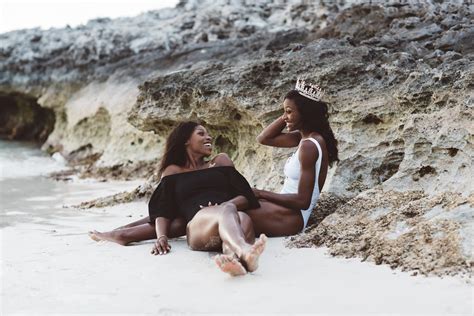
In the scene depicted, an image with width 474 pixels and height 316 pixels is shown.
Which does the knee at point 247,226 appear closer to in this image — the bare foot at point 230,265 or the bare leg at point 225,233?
the bare leg at point 225,233

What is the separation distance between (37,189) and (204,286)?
22.7ft

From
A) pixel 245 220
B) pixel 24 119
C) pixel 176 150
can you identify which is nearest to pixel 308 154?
pixel 245 220

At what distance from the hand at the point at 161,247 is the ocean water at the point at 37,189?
2184 millimetres

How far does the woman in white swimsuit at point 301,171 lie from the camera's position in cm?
476

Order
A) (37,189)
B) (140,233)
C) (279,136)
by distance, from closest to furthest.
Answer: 1. (140,233)
2. (279,136)
3. (37,189)

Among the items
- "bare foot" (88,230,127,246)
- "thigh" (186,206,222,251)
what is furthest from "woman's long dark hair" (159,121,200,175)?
"thigh" (186,206,222,251)

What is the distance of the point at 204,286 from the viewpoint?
11.3 feet

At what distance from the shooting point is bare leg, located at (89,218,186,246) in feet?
15.7

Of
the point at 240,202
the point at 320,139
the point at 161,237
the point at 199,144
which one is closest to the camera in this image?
the point at 161,237

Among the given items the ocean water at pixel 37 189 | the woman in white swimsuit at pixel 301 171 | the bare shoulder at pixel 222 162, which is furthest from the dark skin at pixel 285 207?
the ocean water at pixel 37 189

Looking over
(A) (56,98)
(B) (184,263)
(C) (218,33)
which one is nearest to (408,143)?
(B) (184,263)

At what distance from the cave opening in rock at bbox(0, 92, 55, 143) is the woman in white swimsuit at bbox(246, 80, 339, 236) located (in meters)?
13.5

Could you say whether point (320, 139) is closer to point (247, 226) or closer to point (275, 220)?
point (275, 220)

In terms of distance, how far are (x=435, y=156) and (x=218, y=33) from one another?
36.1ft
